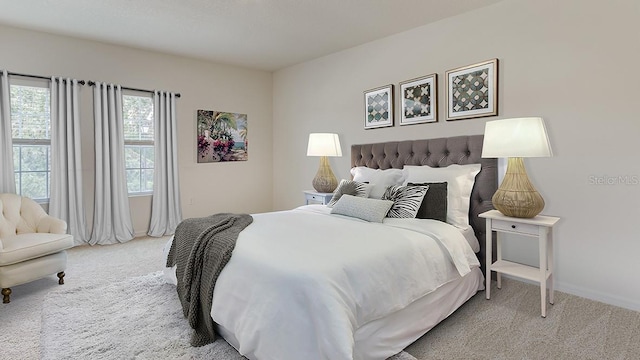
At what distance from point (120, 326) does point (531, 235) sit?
291 centimetres

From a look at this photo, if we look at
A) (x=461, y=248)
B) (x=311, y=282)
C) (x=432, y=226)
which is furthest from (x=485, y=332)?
(x=311, y=282)

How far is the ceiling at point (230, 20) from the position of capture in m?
3.13

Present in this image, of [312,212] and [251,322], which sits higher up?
[312,212]

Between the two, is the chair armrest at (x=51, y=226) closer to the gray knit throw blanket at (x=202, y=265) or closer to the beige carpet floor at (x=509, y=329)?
the beige carpet floor at (x=509, y=329)

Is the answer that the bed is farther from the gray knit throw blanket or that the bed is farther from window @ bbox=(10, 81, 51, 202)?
window @ bbox=(10, 81, 51, 202)

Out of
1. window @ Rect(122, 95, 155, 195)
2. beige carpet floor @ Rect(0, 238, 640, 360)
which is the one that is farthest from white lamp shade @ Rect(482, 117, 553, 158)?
window @ Rect(122, 95, 155, 195)

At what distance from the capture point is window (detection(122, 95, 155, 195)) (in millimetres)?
4520

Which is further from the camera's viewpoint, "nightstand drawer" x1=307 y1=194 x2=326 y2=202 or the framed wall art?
the framed wall art

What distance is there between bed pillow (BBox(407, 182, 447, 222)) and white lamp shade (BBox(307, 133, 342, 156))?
5.58ft

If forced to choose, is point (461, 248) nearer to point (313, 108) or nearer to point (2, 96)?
point (313, 108)

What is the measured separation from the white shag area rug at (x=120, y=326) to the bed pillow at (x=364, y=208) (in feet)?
3.53

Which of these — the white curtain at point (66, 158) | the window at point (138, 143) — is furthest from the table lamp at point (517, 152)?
the white curtain at point (66, 158)

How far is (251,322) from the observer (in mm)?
1655

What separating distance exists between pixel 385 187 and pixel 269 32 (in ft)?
7.37
